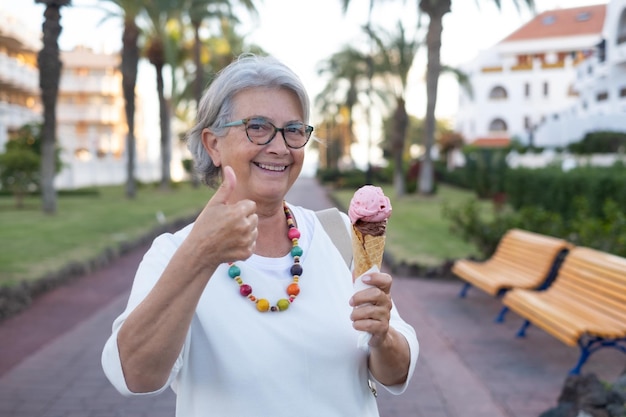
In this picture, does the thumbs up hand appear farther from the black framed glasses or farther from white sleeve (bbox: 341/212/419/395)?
white sleeve (bbox: 341/212/419/395)

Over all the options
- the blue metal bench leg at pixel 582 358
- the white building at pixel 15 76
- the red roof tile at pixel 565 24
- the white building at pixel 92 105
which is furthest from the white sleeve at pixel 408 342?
the white building at pixel 92 105

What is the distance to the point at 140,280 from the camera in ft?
6.08

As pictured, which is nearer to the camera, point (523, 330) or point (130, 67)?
point (523, 330)

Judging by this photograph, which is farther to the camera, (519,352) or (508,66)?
(508,66)

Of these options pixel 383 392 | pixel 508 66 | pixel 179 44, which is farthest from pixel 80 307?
pixel 508 66

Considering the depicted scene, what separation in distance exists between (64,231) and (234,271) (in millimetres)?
13613

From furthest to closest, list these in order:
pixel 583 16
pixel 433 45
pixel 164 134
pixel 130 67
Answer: pixel 583 16 < pixel 164 134 < pixel 130 67 < pixel 433 45

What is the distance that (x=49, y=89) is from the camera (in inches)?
753

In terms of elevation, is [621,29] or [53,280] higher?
[621,29]

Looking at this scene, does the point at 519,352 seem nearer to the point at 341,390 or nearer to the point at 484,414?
the point at 484,414

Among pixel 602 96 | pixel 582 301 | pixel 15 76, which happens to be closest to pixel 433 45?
pixel 602 96

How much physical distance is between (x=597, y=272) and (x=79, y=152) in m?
67.1

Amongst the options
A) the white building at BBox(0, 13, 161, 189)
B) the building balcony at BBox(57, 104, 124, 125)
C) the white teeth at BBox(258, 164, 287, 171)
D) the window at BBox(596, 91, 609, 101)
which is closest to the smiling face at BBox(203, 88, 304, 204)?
the white teeth at BBox(258, 164, 287, 171)

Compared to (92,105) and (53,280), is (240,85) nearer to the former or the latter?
(53,280)
